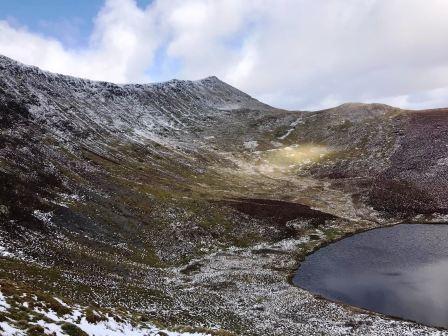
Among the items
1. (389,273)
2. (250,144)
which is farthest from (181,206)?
(250,144)

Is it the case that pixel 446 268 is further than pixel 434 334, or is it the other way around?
pixel 446 268

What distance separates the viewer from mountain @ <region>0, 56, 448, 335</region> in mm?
44625

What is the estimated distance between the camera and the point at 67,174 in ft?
298

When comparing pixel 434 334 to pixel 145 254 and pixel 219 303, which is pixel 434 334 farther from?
pixel 145 254

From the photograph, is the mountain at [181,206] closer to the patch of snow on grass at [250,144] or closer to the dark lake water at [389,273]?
the patch of snow on grass at [250,144]

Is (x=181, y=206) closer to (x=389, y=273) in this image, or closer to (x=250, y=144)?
(x=389, y=273)

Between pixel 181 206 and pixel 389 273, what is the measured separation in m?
46.9

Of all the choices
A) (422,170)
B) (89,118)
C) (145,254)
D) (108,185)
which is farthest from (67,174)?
(422,170)

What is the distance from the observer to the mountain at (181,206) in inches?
1757

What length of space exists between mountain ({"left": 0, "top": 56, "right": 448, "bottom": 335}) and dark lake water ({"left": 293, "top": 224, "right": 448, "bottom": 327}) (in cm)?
374

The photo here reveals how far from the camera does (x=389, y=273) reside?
6253 centimetres

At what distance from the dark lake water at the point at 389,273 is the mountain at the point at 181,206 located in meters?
3.74

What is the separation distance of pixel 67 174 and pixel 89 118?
7545 cm

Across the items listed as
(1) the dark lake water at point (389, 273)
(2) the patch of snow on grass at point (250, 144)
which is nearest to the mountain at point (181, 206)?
(2) the patch of snow on grass at point (250, 144)
